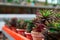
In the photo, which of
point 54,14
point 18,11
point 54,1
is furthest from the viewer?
point 54,1

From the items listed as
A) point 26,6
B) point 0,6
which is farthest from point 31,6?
point 0,6

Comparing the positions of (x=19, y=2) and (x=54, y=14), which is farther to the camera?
(x=19, y=2)

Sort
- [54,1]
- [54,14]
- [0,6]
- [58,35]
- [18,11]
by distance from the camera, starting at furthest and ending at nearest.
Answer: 1. [54,1]
2. [18,11]
3. [0,6]
4. [54,14]
5. [58,35]

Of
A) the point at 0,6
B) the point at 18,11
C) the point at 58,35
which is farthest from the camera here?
the point at 18,11

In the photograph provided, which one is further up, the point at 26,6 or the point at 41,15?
the point at 41,15

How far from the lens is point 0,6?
683 cm

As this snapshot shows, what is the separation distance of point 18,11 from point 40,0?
104 centimetres

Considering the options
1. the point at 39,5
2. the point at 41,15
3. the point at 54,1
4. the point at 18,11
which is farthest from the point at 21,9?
the point at 41,15

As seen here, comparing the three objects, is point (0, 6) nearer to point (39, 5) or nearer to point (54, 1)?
point (39, 5)

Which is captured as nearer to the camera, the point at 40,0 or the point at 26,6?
the point at 26,6

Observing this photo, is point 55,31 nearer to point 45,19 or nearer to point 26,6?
point 45,19

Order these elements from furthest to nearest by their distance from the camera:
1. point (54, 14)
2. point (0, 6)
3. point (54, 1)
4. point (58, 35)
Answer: point (54, 1)
point (0, 6)
point (54, 14)
point (58, 35)

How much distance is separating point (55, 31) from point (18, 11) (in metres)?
5.97

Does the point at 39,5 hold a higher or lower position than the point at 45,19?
lower
